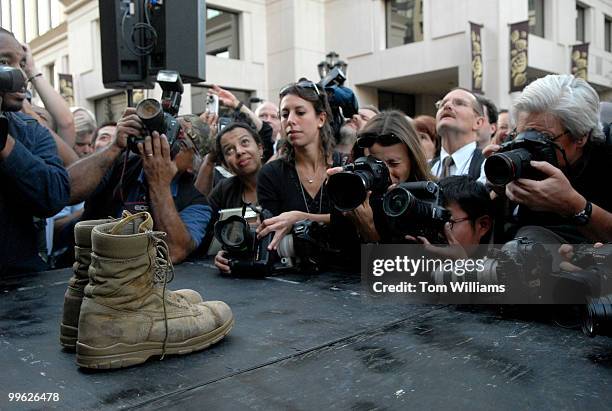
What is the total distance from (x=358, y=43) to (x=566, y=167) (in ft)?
45.7

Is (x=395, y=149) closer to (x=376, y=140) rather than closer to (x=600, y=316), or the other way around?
(x=376, y=140)

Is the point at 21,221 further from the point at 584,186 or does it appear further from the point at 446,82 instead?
the point at 446,82

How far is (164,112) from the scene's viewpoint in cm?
246

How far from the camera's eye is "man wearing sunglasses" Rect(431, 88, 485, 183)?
3.01 metres

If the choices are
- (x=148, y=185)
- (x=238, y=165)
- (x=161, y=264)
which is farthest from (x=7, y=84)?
(x=238, y=165)

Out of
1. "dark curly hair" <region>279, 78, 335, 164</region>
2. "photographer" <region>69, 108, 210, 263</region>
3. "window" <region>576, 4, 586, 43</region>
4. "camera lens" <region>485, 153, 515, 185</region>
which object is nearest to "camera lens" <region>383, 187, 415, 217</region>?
"camera lens" <region>485, 153, 515, 185</region>

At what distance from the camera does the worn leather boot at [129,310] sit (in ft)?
4.09

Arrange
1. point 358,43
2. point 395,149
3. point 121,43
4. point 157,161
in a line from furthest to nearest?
point 358,43 → point 121,43 → point 157,161 → point 395,149

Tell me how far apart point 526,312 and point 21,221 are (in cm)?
197

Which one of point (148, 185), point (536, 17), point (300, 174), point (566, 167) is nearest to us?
point (566, 167)

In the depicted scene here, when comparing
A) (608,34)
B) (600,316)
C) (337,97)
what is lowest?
(600,316)

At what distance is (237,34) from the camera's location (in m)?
14.8

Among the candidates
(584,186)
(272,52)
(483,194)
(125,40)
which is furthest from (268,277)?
(272,52)

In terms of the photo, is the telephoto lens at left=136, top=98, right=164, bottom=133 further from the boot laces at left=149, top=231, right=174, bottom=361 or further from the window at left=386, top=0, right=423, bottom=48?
the window at left=386, top=0, right=423, bottom=48
